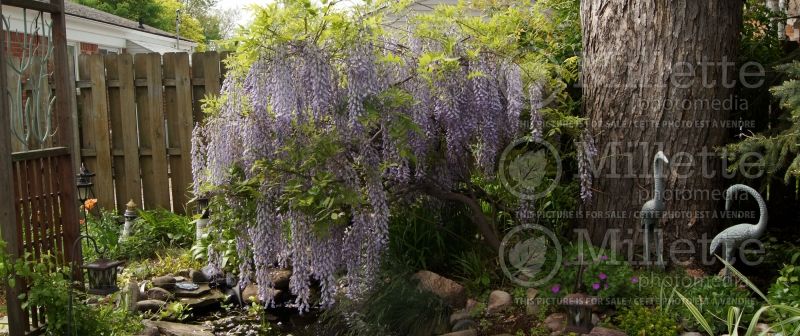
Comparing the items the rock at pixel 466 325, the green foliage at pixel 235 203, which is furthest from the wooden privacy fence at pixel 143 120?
the rock at pixel 466 325

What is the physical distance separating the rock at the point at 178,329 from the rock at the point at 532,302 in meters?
2.03

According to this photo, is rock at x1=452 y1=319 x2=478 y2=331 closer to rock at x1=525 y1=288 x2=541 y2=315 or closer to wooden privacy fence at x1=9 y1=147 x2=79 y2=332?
rock at x1=525 y1=288 x2=541 y2=315

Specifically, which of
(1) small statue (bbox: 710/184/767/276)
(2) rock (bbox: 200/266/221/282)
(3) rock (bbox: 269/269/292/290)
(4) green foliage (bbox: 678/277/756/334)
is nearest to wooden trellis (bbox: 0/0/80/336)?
(2) rock (bbox: 200/266/221/282)

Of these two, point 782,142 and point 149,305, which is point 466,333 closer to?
point 782,142

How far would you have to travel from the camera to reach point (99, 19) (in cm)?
1341

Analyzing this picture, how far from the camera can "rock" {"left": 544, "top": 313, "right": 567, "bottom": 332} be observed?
155 inches

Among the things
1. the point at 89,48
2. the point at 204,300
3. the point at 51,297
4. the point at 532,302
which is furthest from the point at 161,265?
the point at 89,48

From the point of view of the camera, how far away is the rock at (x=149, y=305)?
5047 mm

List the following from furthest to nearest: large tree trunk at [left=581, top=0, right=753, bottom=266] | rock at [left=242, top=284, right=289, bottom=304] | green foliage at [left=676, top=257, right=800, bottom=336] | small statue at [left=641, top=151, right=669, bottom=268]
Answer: rock at [left=242, top=284, right=289, bottom=304] → large tree trunk at [left=581, top=0, right=753, bottom=266] → small statue at [left=641, top=151, right=669, bottom=268] → green foliage at [left=676, top=257, right=800, bottom=336]

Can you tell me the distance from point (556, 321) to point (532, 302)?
Answer: 0.79ft

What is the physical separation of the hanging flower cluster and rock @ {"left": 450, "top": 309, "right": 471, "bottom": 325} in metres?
0.53

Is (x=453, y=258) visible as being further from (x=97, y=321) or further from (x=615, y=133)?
(x=97, y=321)

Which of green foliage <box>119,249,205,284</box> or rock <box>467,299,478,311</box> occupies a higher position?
green foliage <box>119,249,205,284</box>

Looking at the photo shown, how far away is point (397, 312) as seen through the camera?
446 centimetres
